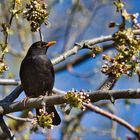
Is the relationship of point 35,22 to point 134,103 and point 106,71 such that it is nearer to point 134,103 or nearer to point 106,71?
point 106,71

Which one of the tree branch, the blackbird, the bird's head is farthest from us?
the bird's head

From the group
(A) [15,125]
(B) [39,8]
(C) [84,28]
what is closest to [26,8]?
(B) [39,8]

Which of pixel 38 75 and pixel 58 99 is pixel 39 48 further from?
pixel 58 99

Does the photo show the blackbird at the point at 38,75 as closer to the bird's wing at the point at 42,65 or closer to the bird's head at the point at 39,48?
the bird's wing at the point at 42,65

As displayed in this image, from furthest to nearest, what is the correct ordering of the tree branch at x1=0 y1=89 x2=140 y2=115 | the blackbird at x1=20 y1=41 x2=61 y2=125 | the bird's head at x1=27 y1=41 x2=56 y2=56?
the bird's head at x1=27 y1=41 x2=56 y2=56 < the blackbird at x1=20 y1=41 x2=61 y2=125 < the tree branch at x1=0 y1=89 x2=140 y2=115

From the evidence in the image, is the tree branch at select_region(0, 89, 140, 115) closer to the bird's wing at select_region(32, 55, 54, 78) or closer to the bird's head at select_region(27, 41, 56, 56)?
the bird's wing at select_region(32, 55, 54, 78)

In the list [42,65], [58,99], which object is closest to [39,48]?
[42,65]

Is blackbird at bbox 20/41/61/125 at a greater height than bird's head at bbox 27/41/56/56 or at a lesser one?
lesser

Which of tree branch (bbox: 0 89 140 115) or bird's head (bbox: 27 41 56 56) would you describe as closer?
tree branch (bbox: 0 89 140 115)

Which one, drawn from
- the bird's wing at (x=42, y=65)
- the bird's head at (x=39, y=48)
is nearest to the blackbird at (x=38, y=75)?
the bird's wing at (x=42, y=65)

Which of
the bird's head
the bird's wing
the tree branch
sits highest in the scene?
the bird's head

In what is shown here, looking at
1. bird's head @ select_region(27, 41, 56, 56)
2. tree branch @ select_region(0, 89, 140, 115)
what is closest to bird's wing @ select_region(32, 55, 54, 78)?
bird's head @ select_region(27, 41, 56, 56)

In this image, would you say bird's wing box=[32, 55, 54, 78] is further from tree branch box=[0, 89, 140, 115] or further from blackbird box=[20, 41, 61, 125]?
tree branch box=[0, 89, 140, 115]

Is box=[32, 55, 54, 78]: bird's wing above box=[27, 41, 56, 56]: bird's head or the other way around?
the other way around
